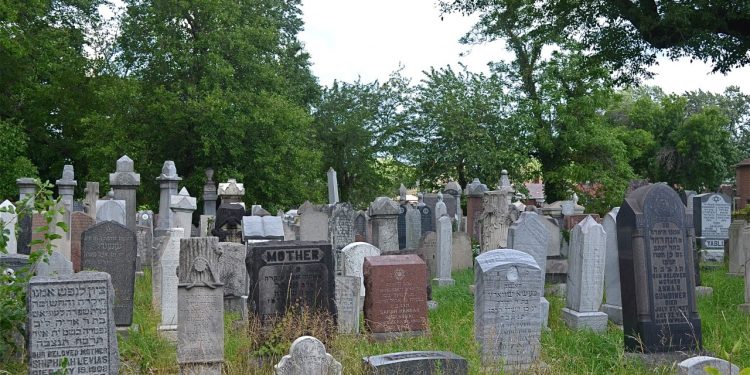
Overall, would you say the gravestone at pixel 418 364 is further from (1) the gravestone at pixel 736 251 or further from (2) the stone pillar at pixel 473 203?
(2) the stone pillar at pixel 473 203

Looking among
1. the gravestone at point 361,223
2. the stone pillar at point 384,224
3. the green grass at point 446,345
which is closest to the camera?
the green grass at point 446,345

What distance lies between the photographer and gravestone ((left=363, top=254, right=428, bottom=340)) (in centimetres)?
964

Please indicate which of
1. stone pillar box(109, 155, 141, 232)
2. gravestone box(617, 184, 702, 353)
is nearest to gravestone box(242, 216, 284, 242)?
stone pillar box(109, 155, 141, 232)

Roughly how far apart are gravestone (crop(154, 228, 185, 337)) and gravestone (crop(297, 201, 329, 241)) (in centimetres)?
599

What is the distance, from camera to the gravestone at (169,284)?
9.63 metres

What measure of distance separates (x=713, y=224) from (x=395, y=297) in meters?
11.5

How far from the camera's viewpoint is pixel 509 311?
786 centimetres

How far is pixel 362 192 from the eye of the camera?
3934 cm

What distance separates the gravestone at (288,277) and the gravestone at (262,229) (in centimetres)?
528

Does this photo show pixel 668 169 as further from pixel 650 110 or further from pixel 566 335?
pixel 566 335

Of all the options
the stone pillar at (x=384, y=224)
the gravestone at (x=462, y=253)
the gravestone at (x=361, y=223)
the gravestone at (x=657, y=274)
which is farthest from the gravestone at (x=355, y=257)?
the gravestone at (x=361, y=223)

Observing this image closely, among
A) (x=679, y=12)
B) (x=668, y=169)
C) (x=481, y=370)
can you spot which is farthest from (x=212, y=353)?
(x=668, y=169)

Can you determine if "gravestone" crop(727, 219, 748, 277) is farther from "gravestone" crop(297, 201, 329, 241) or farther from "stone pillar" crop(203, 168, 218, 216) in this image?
"stone pillar" crop(203, 168, 218, 216)

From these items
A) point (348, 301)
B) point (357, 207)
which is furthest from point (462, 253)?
point (357, 207)
